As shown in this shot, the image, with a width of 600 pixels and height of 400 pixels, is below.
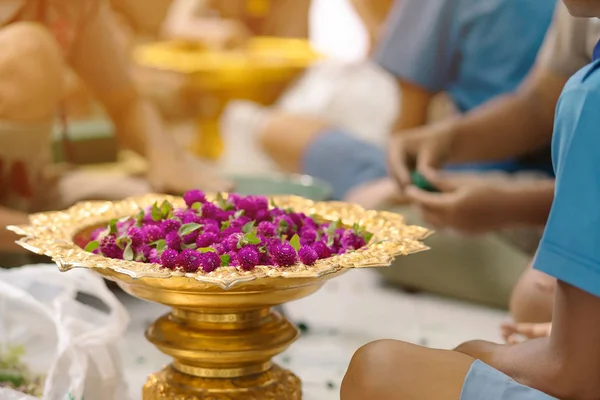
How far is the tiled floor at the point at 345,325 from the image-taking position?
1.89 m

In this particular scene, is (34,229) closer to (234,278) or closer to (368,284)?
(234,278)

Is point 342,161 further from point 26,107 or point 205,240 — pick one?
point 205,240

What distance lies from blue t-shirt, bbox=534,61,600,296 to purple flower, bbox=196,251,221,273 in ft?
1.36

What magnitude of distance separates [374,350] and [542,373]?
0.73ft

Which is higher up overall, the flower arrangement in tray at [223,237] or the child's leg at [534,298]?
the flower arrangement in tray at [223,237]

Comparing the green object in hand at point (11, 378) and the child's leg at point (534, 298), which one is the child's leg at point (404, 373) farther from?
the green object in hand at point (11, 378)

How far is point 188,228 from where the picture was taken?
132cm

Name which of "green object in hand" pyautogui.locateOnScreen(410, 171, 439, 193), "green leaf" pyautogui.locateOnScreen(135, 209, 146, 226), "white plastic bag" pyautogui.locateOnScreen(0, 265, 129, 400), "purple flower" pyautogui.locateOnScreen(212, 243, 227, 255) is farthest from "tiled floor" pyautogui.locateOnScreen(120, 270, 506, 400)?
"purple flower" pyautogui.locateOnScreen(212, 243, 227, 255)

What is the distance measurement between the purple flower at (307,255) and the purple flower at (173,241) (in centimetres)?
17

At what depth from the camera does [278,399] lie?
1.41 meters

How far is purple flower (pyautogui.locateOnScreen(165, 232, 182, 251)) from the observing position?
129cm

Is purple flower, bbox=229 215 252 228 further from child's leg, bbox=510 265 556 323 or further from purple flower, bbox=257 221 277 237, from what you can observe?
child's leg, bbox=510 265 556 323

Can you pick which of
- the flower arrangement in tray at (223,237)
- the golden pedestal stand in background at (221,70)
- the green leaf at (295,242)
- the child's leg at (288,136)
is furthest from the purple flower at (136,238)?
the golden pedestal stand in background at (221,70)

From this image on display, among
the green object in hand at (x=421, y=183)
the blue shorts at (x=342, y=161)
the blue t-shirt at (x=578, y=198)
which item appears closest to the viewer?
the blue t-shirt at (x=578, y=198)
